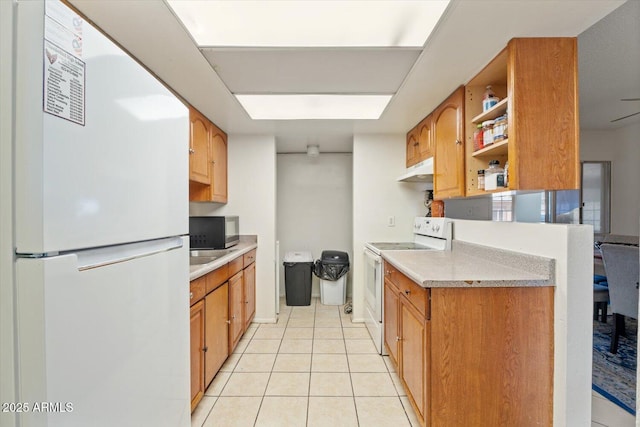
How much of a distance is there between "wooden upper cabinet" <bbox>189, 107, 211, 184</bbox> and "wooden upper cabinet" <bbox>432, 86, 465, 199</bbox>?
78.4 inches

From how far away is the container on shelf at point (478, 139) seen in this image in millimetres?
1788

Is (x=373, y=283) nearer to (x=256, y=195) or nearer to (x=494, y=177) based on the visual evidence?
(x=494, y=177)

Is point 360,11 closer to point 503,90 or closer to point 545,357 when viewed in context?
point 503,90

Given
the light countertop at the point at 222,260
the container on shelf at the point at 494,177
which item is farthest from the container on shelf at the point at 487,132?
the light countertop at the point at 222,260

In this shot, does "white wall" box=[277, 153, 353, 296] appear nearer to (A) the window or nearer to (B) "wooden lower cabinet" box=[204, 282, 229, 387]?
(B) "wooden lower cabinet" box=[204, 282, 229, 387]

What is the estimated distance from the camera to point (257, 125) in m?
2.79

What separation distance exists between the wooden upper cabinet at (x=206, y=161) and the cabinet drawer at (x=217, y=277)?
2.58ft

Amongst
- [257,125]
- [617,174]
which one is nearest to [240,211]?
[257,125]

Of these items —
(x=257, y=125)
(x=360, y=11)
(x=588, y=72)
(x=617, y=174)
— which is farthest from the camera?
(x=617, y=174)

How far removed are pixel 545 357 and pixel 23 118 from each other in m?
2.03

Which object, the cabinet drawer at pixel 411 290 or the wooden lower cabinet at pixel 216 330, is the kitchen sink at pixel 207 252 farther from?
the cabinet drawer at pixel 411 290

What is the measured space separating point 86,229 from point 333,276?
3.12m

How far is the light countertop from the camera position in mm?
1609

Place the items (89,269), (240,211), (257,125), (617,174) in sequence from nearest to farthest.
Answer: (89,269) < (257,125) < (240,211) < (617,174)
